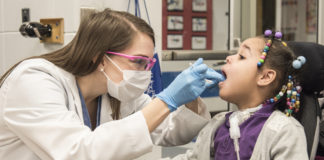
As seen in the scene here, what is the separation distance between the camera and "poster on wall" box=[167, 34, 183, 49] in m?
4.85

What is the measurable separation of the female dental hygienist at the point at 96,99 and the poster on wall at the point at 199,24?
140 inches

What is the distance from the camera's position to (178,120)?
1.59 meters

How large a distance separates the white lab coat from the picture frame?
3.77 meters

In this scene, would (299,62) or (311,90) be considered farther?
(311,90)

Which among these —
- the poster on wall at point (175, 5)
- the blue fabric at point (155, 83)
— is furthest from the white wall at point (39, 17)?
the poster on wall at point (175, 5)

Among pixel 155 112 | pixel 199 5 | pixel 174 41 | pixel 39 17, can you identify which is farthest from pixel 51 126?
pixel 199 5

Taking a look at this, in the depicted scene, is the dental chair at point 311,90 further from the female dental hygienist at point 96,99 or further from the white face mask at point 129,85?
the white face mask at point 129,85

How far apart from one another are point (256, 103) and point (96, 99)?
0.72 meters

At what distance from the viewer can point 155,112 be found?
4.32 ft

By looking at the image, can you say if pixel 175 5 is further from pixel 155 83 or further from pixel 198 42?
pixel 155 83

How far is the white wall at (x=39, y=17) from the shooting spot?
223 centimetres

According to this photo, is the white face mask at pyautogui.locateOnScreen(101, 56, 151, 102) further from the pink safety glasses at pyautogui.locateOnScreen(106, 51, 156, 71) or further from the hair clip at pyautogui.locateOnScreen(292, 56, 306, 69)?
the hair clip at pyautogui.locateOnScreen(292, 56, 306, 69)

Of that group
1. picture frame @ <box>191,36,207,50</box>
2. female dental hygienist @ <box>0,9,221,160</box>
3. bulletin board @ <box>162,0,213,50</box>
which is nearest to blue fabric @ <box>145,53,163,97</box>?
female dental hygienist @ <box>0,9,221,160</box>

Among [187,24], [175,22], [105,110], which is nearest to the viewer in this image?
[105,110]
